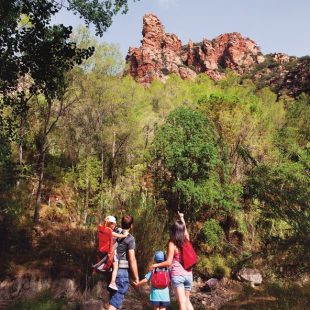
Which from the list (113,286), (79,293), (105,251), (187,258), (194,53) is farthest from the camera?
(194,53)

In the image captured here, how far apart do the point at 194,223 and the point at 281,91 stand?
209 feet

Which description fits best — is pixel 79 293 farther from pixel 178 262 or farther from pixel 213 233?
pixel 213 233

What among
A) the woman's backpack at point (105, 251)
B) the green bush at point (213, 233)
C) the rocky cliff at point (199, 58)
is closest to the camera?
the woman's backpack at point (105, 251)

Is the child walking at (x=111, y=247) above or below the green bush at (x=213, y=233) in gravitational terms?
above

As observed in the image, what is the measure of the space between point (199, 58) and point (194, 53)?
286 cm

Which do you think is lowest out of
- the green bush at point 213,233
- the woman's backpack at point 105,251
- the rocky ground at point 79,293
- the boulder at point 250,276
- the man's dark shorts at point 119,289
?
the boulder at point 250,276

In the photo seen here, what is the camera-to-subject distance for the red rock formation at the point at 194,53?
4535 inches

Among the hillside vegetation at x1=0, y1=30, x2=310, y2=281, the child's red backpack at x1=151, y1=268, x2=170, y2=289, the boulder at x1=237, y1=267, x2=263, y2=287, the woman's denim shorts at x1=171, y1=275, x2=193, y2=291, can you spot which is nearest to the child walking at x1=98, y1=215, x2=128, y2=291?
the child's red backpack at x1=151, y1=268, x2=170, y2=289

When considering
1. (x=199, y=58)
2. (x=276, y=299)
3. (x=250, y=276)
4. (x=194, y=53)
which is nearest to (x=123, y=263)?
(x=276, y=299)

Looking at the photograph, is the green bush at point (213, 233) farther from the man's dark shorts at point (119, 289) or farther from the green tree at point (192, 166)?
the man's dark shorts at point (119, 289)

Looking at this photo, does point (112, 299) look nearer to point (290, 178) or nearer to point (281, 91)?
point (290, 178)

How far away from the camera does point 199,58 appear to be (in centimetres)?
12581

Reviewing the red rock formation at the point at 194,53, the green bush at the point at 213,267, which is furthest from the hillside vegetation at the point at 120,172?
the red rock formation at the point at 194,53

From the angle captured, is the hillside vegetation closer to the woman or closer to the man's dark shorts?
the man's dark shorts
